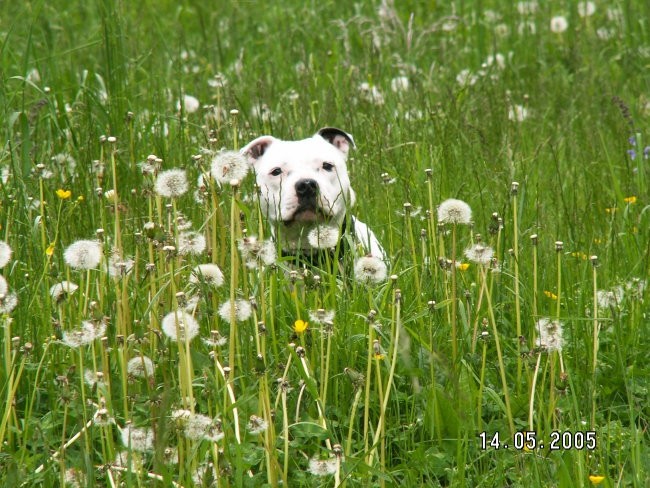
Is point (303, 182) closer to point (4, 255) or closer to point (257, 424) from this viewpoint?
point (4, 255)

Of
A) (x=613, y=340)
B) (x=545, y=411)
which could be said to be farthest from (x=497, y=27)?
(x=545, y=411)

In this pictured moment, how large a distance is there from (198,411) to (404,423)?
58 cm

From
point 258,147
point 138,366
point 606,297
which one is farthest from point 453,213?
point 258,147

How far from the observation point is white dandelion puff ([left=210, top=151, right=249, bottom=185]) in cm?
281

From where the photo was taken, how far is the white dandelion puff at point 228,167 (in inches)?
111

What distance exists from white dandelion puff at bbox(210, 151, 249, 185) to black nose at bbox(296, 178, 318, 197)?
1.61 m

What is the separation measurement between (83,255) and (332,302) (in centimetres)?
94

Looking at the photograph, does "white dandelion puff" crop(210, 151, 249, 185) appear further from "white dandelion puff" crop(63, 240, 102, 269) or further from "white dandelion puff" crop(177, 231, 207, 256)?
"white dandelion puff" crop(63, 240, 102, 269)

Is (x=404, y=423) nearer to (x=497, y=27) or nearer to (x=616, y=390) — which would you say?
(x=616, y=390)

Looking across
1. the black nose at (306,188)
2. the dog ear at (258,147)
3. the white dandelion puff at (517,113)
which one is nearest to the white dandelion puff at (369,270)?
the black nose at (306,188)

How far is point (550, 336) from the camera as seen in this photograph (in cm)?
279

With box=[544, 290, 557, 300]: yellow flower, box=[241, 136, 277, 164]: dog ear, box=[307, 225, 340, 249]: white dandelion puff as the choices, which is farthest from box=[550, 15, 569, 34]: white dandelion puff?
box=[307, 225, 340, 249]: white dandelion puff

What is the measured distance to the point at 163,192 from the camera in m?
2.91

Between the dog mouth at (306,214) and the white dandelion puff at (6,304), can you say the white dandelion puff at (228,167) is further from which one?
the dog mouth at (306,214)
